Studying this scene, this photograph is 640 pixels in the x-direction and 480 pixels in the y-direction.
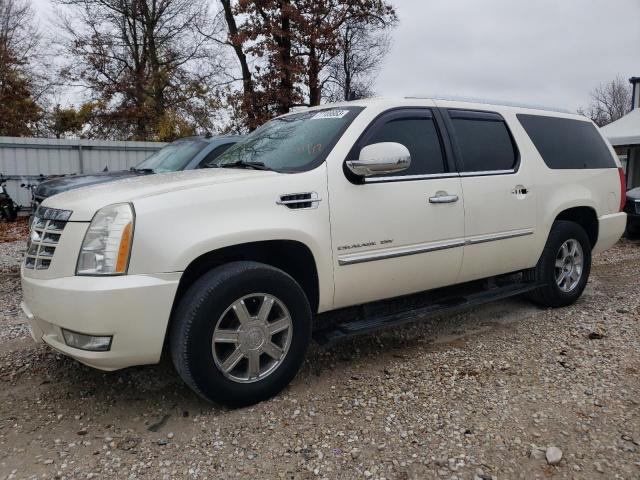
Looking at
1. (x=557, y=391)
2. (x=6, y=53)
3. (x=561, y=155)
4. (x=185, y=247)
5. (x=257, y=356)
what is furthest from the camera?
(x=6, y=53)

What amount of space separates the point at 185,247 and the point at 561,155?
3585 millimetres

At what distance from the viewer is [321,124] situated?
3.66 m

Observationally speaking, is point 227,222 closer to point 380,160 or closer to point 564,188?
point 380,160

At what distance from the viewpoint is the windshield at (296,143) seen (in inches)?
131

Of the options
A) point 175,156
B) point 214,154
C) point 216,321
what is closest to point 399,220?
point 216,321

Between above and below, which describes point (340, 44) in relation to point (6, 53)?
below

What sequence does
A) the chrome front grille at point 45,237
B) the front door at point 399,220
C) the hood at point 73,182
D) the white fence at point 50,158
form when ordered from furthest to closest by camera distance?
the white fence at point 50,158 < the hood at point 73,182 < the front door at point 399,220 < the chrome front grille at point 45,237

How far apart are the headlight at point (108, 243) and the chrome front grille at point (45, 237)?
22 cm

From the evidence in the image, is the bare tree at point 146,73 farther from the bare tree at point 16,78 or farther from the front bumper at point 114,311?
the front bumper at point 114,311

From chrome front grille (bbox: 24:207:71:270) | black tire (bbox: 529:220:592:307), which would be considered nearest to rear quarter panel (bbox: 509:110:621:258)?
black tire (bbox: 529:220:592:307)

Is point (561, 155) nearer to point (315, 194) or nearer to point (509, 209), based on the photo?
point (509, 209)

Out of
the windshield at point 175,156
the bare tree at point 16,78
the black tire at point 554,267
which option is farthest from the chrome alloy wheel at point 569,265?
the bare tree at point 16,78

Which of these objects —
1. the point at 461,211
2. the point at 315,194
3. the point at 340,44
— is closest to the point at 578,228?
the point at 461,211

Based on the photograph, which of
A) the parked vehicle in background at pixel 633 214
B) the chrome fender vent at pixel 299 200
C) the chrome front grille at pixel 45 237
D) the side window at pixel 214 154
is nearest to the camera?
the chrome front grille at pixel 45 237
